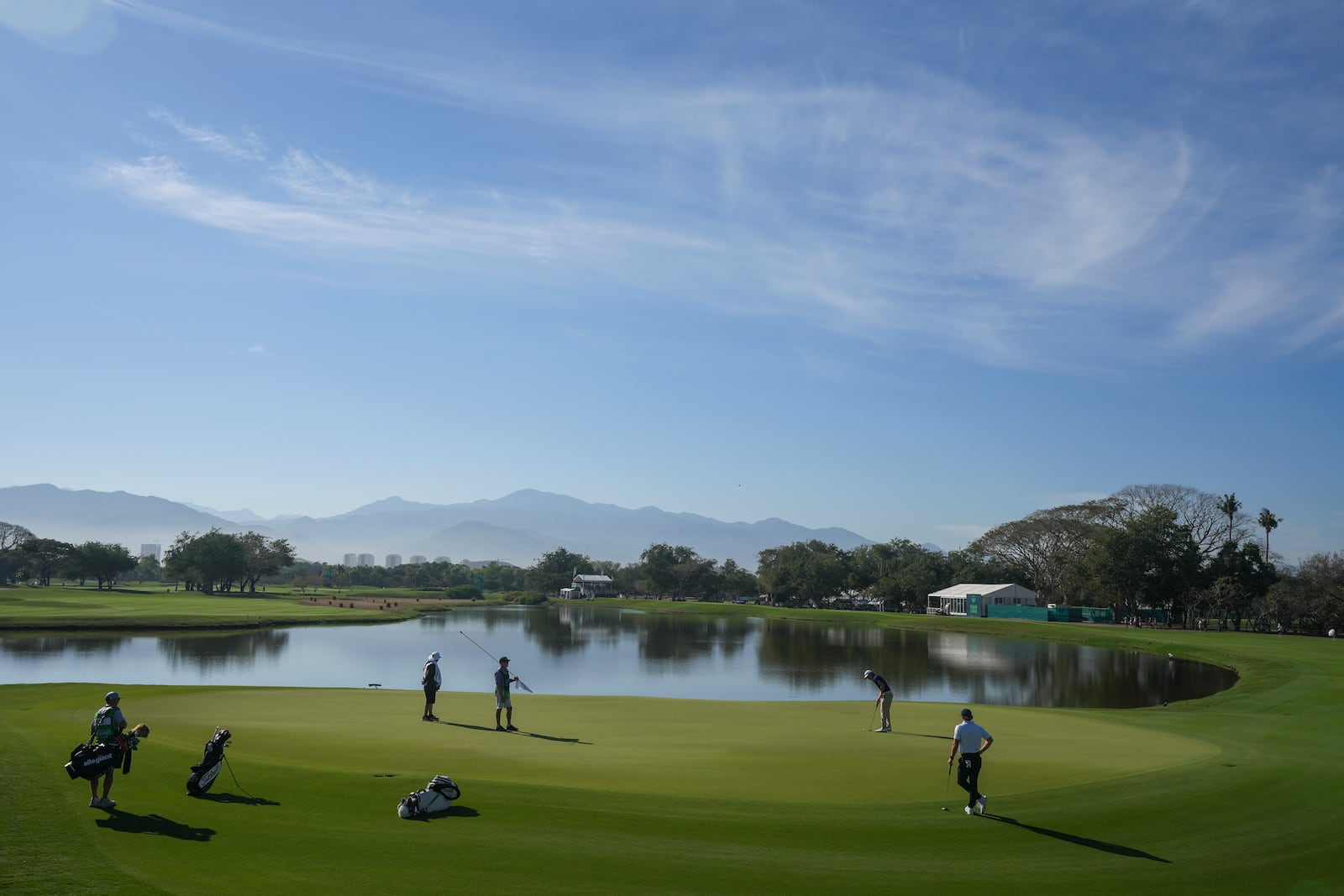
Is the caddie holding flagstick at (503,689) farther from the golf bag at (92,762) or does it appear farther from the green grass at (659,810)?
the golf bag at (92,762)

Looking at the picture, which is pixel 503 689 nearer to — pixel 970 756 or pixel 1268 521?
pixel 970 756

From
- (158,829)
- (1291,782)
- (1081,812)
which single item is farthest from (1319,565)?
(158,829)

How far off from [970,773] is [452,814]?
29.1ft

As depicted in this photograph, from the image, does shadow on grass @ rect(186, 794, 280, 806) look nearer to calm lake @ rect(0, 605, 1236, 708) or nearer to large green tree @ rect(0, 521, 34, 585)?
calm lake @ rect(0, 605, 1236, 708)

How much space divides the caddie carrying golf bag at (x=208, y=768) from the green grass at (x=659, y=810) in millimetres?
424

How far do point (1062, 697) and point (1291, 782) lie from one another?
84.4 ft

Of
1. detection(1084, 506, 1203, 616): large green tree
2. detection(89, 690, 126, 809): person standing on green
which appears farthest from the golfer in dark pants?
detection(1084, 506, 1203, 616): large green tree

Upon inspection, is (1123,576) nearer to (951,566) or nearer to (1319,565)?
(1319,565)

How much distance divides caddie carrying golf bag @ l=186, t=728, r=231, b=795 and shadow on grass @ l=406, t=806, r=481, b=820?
3.66m

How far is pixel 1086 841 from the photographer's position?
14.2 m

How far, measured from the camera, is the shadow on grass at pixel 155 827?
12391mm

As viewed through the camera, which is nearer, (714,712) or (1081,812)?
(1081,812)

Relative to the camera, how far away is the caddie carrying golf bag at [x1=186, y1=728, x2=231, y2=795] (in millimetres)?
14438

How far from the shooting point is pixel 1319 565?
289ft
